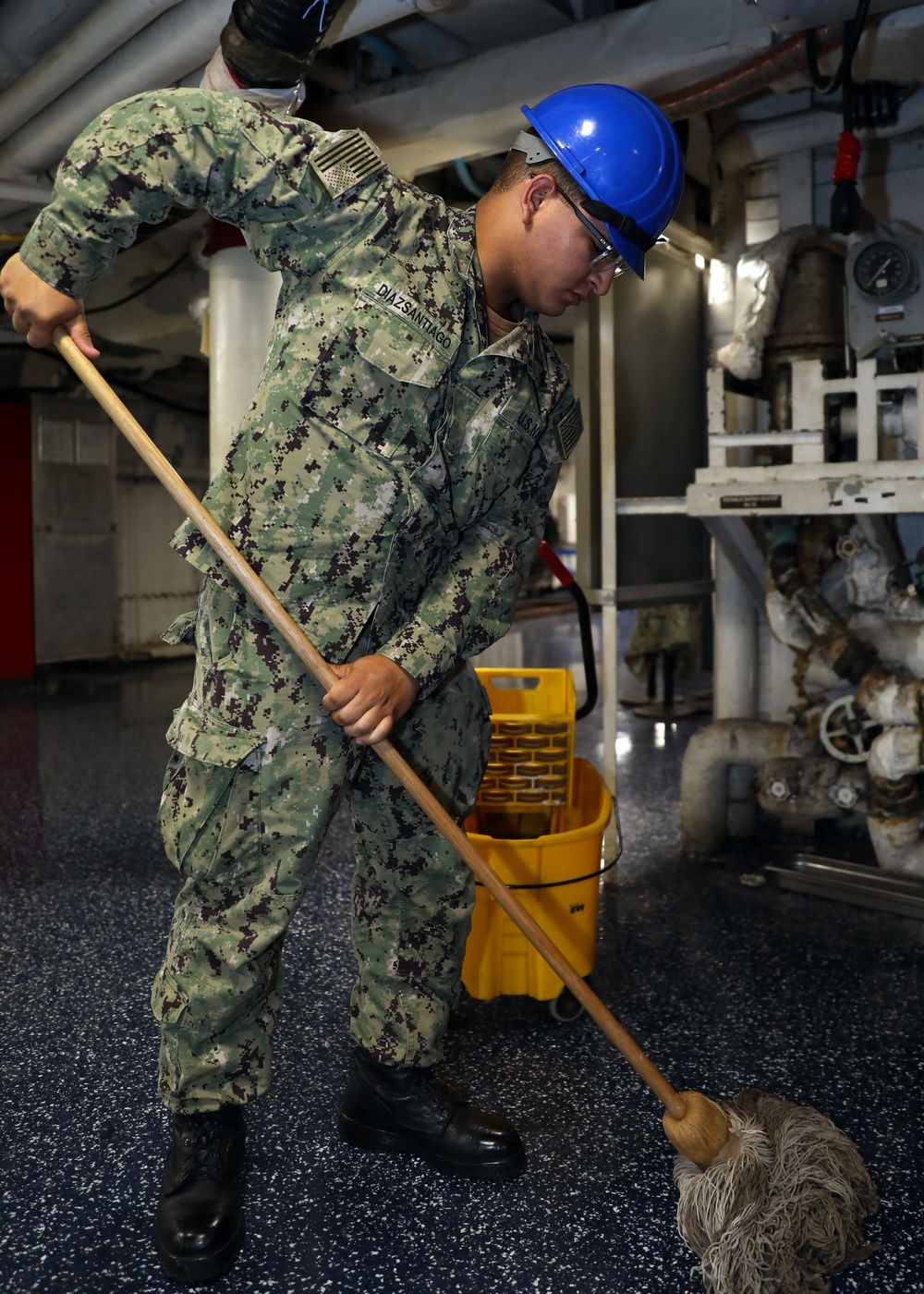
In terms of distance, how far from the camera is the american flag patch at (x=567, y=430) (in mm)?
1621

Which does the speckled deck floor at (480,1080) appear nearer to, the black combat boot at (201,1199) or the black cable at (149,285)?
the black combat boot at (201,1199)

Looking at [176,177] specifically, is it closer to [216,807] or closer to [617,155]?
[617,155]

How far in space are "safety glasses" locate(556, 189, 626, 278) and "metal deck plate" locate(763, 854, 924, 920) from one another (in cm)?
194

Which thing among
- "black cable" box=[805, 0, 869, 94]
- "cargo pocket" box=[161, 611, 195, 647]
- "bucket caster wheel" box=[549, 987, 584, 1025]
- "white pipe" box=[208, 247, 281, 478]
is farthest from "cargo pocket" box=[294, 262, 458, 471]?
"white pipe" box=[208, 247, 281, 478]

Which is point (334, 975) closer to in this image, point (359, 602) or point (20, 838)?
point (359, 602)

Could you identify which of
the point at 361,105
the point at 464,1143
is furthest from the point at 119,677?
the point at 464,1143

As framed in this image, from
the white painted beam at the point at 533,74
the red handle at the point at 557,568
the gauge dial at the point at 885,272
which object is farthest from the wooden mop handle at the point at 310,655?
the gauge dial at the point at 885,272

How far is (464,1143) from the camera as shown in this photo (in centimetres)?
157

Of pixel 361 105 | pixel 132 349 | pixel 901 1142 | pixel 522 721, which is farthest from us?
pixel 132 349

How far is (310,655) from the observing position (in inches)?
52.7

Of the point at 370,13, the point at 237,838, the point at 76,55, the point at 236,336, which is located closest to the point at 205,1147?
the point at 237,838

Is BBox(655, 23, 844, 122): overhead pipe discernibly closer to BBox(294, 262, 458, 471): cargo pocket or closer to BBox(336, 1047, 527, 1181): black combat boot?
BBox(294, 262, 458, 471): cargo pocket

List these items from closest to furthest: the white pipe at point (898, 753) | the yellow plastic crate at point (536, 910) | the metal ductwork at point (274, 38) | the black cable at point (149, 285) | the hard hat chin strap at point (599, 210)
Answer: the hard hat chin strap at point (599, 210), the yellow plastic crate at point (536, 910), the metal ductwork at point (274, 38), the white pipe at point (898, 753), the black cable at point (149, 285)

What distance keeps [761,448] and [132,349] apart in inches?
193
